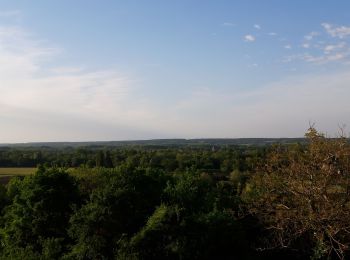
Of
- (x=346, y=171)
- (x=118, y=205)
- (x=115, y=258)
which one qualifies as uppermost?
(x=346, y=171)

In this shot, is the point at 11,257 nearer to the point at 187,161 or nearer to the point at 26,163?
the point at 187,161

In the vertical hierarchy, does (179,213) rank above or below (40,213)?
above

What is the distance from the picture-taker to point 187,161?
104 m

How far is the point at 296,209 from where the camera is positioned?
23.7 m

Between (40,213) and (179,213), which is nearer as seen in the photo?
(179,213)

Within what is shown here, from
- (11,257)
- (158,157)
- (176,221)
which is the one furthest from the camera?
(158,157)

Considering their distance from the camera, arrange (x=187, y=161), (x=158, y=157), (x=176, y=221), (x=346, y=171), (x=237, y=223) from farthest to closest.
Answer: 1. (x=158, y=157)
2. (x=187, y=161)
3. (x=237, y=223)
4. (x=176, y=221)
5. (x=346, y=171)

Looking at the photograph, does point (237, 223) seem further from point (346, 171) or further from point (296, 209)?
point (346, 171)

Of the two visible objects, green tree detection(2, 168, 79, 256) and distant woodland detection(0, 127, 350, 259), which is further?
green tree detection(2, 168, 79, 256)

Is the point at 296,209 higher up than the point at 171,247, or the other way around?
the point at 296,209

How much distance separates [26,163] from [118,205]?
97.0 meters

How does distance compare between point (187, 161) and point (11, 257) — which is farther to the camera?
point (187, 161)

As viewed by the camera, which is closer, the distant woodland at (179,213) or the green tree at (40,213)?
the distant woodland at (179,213)

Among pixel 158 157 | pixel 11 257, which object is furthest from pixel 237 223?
pixel 158 157
